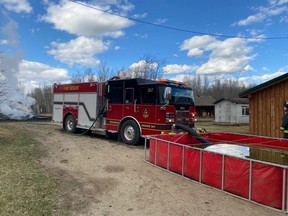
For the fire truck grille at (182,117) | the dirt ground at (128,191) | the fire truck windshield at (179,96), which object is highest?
the fire truck windshield at (179,96)

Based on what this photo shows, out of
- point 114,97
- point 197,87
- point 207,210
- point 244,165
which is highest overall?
point 197,87

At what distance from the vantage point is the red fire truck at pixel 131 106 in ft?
37.4

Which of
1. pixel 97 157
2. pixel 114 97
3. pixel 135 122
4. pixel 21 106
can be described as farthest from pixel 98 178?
pixel 21 106

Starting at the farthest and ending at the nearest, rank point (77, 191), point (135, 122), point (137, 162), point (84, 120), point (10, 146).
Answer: point (84, 120)
point (135, 122)
point (10, 146)
point (137, 162)
point (77, 191)

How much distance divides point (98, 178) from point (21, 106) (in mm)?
34306

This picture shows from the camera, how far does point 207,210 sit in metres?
5.24

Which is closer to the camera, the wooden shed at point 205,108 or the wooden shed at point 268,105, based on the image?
the wooden shed at point 268,105

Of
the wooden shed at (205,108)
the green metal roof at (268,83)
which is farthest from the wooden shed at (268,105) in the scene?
the wooden shed at (205,108)

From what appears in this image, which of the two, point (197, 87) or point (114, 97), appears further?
point (197, 87)

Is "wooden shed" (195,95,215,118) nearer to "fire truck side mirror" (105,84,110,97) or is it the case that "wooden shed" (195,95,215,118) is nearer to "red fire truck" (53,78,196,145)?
"red fire truck" (53,78,196,145)

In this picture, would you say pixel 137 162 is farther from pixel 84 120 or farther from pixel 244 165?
pixel 84 120

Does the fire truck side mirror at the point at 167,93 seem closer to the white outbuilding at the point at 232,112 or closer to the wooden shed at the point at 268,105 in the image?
the wooden shed at the point at 268,105

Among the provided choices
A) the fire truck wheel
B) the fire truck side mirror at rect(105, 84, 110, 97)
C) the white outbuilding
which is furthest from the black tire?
the white outbuilding

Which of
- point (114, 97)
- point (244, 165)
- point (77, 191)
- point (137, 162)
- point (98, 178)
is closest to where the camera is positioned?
point (244, 165)
